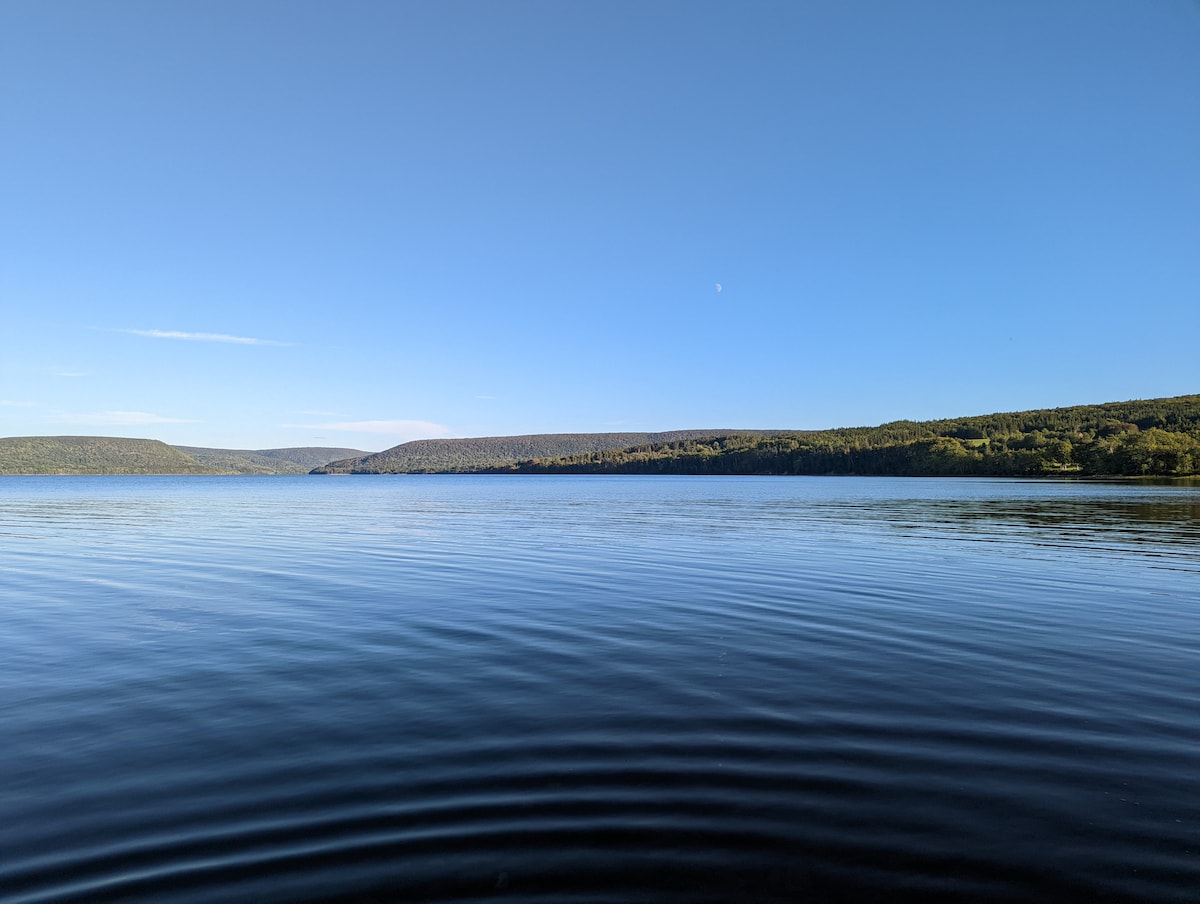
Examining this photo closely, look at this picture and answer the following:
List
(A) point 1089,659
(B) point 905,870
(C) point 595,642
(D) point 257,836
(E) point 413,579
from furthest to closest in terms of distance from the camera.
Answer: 1. (E) point 413,579
2. (C) point 595,642
3. (A) point 1089,659
4. (D) point 257,836
5. (B) point 905,870

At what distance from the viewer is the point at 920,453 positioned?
193625mm

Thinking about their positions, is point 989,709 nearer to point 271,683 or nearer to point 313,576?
point 271,683

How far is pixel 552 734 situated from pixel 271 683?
4.69 m

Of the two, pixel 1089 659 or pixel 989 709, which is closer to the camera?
pixel 989 709

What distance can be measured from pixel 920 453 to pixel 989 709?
203m

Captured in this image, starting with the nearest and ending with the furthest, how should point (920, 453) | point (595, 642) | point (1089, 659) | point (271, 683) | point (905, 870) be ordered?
point (905, 870) < point (271, 683) < point (1089, 659) < point (595, 642) < point (920, 453)

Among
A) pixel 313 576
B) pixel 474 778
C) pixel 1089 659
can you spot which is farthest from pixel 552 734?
pixel 313 576

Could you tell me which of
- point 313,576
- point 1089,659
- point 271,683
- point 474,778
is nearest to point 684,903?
point 474,778

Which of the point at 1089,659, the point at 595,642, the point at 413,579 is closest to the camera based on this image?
the point at 1089,659

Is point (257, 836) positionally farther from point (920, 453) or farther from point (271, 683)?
point (920, 453)

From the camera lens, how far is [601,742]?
7.55 meters

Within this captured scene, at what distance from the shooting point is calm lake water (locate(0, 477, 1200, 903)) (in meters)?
5.08

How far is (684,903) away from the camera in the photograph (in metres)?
4.64

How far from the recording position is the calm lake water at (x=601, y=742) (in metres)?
5.08
